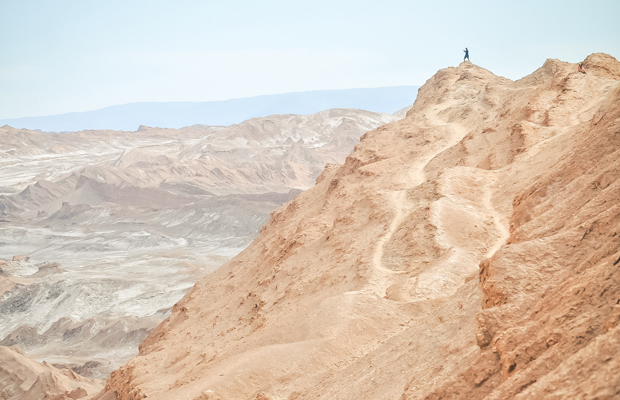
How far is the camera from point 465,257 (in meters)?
10.8

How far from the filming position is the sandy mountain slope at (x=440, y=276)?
14.5 feet

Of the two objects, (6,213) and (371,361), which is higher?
(371,361)

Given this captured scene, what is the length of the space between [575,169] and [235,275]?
508 inches

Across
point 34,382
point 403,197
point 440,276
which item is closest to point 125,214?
point 34,382

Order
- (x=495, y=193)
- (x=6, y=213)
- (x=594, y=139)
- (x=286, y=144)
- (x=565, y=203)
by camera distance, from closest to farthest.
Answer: (x=565, y=203), (x=594, y=139), (x=495, y=193), (x=6, y=213), (x=286, y=144)

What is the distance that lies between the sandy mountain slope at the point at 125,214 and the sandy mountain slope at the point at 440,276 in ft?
49.0

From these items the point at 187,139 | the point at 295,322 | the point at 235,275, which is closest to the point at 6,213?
the point at 187,139

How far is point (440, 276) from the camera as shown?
10.1 metres

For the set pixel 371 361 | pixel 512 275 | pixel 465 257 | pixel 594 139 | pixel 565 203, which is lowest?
pixel 371 361

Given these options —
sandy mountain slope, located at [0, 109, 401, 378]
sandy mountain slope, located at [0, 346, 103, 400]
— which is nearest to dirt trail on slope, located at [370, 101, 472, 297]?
sandy mountain slope, located at [0, 346, 103, 400]

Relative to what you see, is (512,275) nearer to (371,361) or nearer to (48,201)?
(371,361)

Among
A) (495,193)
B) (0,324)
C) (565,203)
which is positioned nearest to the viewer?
(565,203)

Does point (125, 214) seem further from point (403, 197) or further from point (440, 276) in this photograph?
point (440, 276)

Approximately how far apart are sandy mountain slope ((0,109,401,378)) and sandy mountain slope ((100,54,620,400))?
14939 millimetres
